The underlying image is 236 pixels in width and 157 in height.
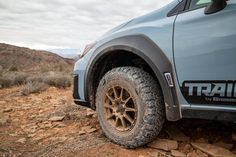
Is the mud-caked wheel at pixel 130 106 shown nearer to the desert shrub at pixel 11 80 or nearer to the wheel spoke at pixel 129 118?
the wheel spoke at pixel 129 118

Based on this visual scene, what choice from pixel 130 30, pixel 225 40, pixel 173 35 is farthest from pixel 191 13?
pixel 130 30

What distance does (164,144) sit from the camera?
324cm

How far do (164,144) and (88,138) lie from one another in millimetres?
936

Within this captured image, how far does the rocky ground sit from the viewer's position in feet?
10.4

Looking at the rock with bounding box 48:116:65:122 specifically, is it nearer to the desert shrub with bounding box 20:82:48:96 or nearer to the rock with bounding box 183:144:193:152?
the rock with bounding box 183:144:193:152

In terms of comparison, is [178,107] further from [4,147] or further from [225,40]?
[4,147]

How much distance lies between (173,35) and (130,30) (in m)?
0.56

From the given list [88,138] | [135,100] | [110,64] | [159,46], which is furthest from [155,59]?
[88,138]

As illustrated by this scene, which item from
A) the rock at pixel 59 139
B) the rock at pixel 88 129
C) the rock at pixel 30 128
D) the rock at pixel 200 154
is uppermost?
the rock at pixel 200 154

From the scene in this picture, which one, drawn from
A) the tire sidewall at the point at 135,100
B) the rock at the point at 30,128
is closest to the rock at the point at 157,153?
the tire sidewall at the point at 135,100

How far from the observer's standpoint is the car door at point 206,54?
2488 millimetres

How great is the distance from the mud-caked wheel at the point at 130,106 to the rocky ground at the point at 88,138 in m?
0.17

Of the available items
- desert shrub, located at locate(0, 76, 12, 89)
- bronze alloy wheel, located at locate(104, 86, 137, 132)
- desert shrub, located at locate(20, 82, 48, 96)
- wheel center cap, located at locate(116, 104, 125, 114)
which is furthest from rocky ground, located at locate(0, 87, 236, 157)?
desert shrub, located at locate(0, 76, 12, 89)

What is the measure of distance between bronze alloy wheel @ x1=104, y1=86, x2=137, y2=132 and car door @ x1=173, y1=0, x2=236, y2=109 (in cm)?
69
